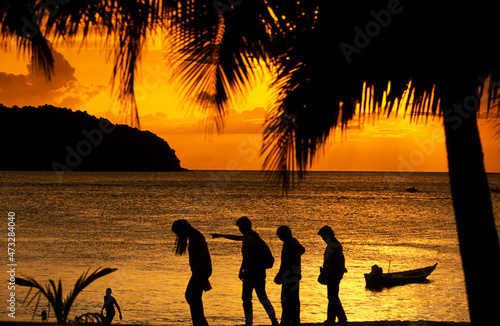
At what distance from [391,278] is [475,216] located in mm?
24990

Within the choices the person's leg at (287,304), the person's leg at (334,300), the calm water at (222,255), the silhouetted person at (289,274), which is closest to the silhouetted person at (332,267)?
the person's leg at (334,300)

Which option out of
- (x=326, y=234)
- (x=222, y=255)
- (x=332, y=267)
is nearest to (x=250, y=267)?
(x=326, y=234)

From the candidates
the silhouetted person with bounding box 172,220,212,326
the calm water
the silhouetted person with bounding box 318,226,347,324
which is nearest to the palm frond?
the calm water

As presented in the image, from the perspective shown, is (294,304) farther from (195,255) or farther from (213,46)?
(213,46)

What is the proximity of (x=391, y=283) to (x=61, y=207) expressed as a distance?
66.0 m

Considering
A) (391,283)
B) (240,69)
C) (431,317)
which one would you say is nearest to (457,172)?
(240,69)

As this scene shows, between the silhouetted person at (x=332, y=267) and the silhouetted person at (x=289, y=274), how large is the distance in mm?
546

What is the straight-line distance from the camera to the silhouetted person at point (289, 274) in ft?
26.9

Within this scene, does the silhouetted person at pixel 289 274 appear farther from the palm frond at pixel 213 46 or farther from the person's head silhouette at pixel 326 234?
the palm frond at pixel 213 46

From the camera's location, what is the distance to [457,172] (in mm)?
4867

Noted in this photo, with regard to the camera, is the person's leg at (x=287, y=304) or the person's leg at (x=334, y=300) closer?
the person's leg at (x=287, y=304)

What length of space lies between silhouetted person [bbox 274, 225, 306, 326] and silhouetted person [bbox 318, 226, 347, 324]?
0.55 meters

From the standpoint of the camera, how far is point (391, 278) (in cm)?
2881

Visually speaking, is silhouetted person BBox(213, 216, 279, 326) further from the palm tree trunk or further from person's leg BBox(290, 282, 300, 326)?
the palm tree trunk
